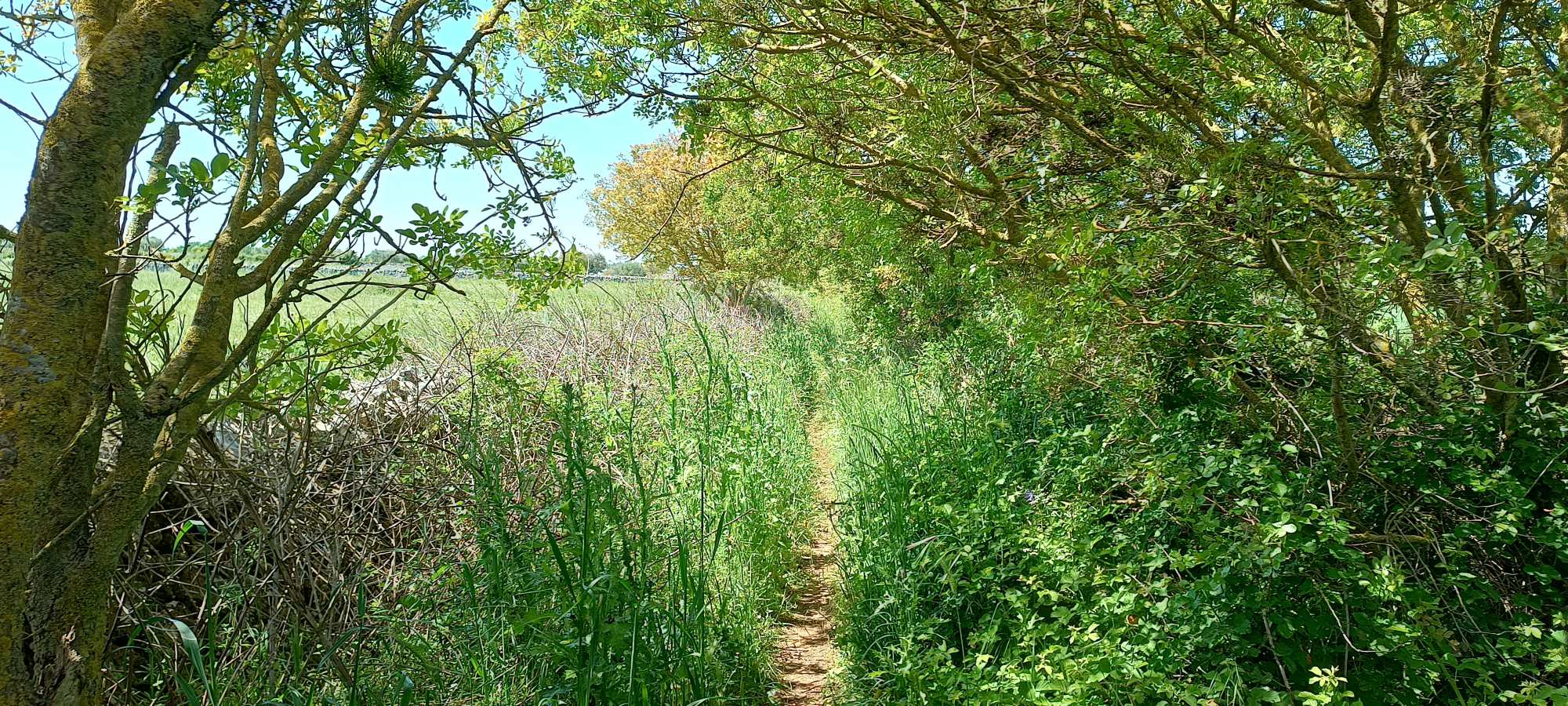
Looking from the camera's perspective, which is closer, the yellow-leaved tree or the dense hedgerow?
the dense hedgerow

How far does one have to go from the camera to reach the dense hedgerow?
2967 mm

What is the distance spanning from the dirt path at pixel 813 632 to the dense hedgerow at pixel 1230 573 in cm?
29

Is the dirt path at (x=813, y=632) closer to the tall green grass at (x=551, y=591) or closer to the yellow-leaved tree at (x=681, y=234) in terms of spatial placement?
the tall green grass at (x=551, y=591)

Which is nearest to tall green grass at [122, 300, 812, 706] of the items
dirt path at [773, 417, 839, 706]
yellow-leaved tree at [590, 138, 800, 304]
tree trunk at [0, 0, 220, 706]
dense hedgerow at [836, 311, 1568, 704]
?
dirt path at [773, 417, 839, 706]

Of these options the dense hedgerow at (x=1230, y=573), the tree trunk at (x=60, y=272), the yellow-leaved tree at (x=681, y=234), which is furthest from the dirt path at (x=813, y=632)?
the yellow-leaved tree at (x=681, y=234)

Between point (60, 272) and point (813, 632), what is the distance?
415 centimetres

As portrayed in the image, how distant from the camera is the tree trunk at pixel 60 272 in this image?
1633mm

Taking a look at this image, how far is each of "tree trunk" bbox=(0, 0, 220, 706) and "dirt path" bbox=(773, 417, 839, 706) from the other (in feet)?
10.5

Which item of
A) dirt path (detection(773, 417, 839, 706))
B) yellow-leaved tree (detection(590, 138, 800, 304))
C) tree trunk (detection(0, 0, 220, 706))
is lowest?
dirt path (detection(773, 417, 839, 706))

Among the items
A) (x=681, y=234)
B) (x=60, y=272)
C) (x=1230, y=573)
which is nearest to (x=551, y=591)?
(x=60, y=272)

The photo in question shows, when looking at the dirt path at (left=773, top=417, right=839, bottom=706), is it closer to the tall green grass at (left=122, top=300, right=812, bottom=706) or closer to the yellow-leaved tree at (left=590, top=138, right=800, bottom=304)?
the tall green grass at (left=122, top=300, right=812, bottom=706)

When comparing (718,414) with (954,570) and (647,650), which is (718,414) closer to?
(954,570)

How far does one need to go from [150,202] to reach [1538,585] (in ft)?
17.0

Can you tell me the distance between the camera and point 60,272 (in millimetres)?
1673
